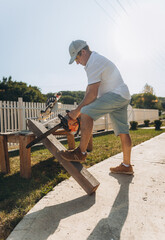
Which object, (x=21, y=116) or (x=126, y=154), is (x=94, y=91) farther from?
(x=21, y=116)

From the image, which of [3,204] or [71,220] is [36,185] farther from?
[71,220]

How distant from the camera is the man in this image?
6.46ft

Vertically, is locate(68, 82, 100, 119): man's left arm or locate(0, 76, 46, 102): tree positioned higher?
locate(0, 76, 46, 102): tree

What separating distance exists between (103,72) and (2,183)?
2.09 meters

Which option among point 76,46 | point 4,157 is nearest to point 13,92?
point 4,157

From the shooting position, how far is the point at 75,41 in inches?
83.5

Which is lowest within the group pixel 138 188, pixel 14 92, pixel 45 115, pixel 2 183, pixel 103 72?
pixel 2 183

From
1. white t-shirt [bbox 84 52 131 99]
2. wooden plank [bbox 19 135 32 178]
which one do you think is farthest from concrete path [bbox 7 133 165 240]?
white t-shirt [bbox 84 52 131 99]

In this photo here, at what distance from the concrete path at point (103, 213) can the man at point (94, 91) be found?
1.48 feet

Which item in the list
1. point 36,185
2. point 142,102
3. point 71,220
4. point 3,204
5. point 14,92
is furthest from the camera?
point 142,102

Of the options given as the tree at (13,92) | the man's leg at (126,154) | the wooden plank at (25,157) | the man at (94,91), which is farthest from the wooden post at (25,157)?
the tree at (13,92)

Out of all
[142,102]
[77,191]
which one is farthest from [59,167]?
[142,102]

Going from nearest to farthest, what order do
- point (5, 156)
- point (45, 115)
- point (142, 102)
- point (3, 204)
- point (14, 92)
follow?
point (3, 204) < point (5, 156) < point (45, 115) < point (14, 92) < point (142, 102)

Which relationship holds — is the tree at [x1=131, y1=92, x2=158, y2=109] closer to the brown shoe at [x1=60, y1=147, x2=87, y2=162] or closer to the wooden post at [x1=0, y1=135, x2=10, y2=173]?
the wooden post at [x1=0, y1=135, x2=10, y2=173]
